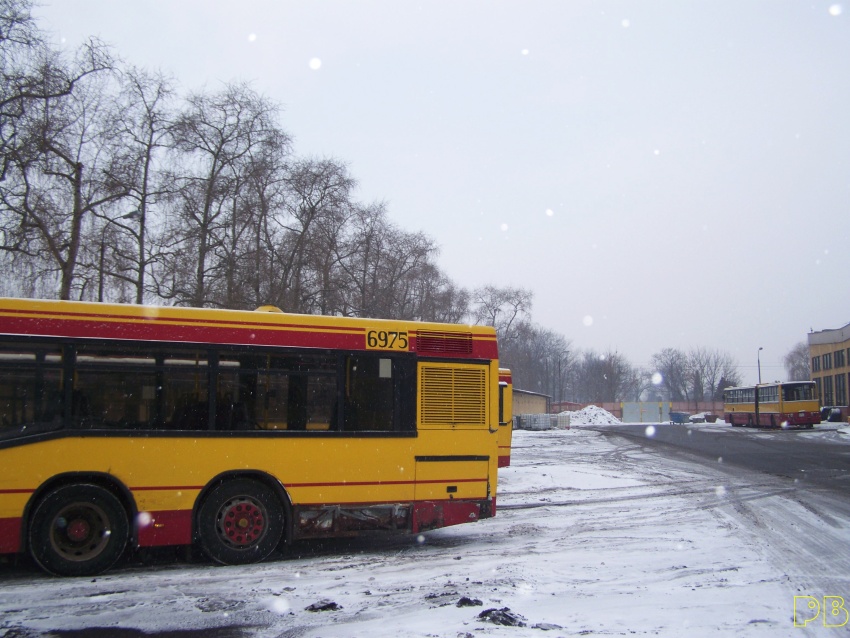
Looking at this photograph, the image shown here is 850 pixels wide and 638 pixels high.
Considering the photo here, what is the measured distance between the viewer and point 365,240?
4044cm

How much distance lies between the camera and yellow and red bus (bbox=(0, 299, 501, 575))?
26.1ft

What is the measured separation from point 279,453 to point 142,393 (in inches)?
70.7

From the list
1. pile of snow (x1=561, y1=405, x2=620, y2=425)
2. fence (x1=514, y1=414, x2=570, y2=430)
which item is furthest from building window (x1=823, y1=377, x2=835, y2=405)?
fence (x1=514, y1=414, x2=570, y2=430)

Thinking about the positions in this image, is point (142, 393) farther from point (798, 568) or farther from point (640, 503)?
point (640, 503)

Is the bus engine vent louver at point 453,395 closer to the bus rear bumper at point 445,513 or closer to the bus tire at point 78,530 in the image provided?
the bus rear bumper at point 445,513

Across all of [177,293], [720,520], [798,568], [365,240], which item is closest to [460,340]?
[798,568]

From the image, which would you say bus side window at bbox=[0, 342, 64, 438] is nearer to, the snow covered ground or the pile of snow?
the snow covered ground

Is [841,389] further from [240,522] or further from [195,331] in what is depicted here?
[195,331]

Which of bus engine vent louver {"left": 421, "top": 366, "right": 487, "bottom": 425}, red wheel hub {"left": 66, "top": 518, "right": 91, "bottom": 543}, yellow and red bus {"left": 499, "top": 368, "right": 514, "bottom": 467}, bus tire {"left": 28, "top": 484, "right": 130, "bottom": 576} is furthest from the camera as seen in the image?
yellow and red bus {"left": 499, "top": 368, "right": 514, "bottom": 467}

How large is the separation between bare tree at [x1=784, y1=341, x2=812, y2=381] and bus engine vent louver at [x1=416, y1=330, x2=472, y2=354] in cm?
15780

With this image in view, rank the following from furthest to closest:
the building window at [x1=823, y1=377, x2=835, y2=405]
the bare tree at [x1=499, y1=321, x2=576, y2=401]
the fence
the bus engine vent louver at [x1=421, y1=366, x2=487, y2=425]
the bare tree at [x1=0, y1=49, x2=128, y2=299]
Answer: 1. the bare tree at [x1=499, y1=321, x2=576, y2=401]
2. the building window at [x1=823, y1=377, x2=835, y2=405]
3. the fence
4. the bare tree at [x1=0, y1=49, x2=128, y2=299]
5. the bus engine vent louver at [x1=421, y1=366, x2=487, y2=425]

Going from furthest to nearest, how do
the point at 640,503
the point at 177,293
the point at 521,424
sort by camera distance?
the point at 521,424, the point at 177,293, the point at 640,503

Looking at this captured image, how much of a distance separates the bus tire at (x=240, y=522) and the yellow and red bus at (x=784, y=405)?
164 ft

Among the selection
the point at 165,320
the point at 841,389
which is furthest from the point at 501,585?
the point at 841,389
